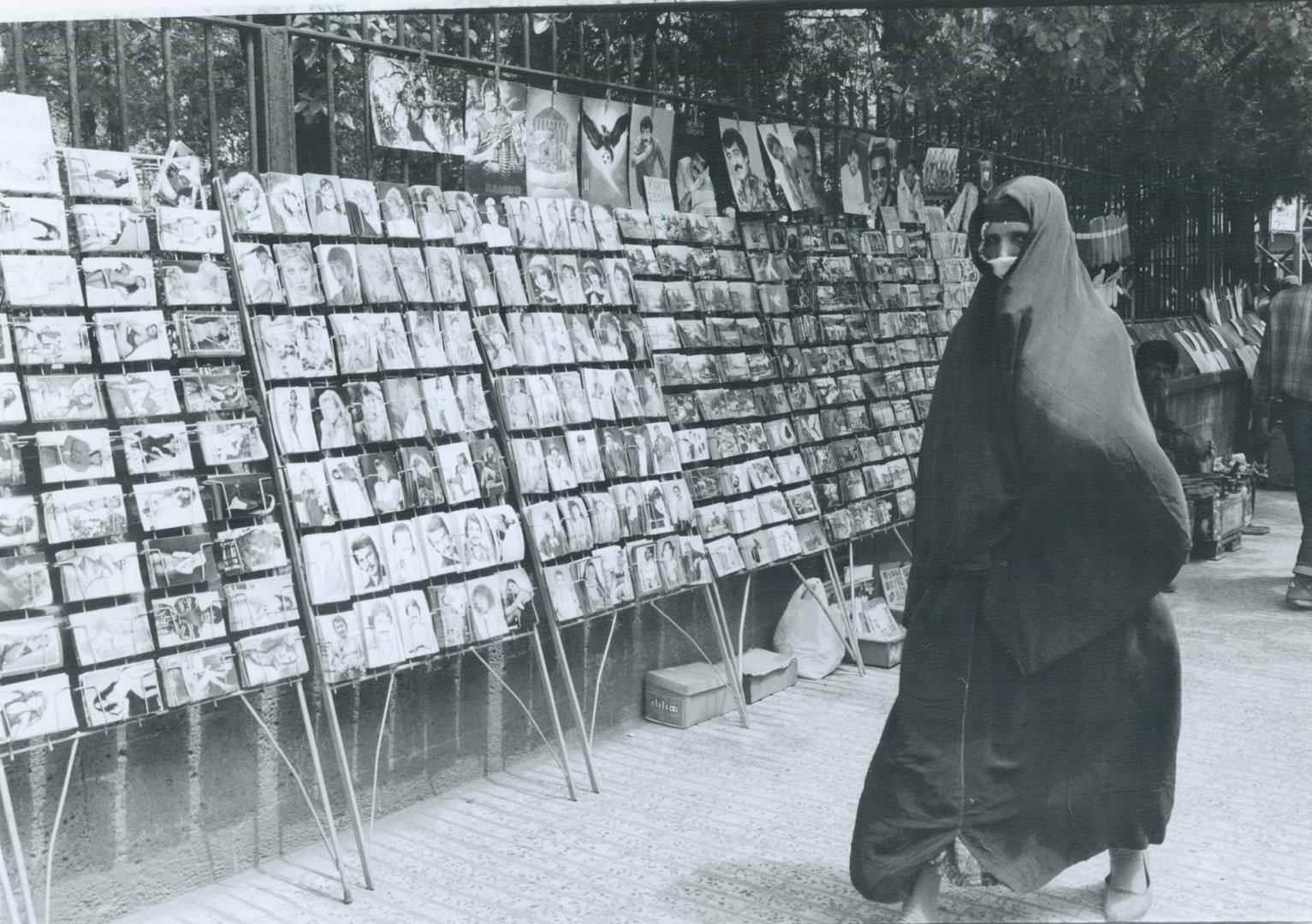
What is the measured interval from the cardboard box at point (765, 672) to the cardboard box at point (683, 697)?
145 mm

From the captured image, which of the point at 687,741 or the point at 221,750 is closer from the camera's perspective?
the point at 221,750

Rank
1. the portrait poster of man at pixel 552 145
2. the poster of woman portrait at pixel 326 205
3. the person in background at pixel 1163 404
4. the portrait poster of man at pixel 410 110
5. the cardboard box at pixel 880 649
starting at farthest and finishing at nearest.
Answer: the person in background at pixel 1163 404, the cardboard box at pixel 880 649, the portrait poster of man at pixel 552 145, the portrait poster of man at pixel 410 110, the poster of woman portrait at pixel 326 205

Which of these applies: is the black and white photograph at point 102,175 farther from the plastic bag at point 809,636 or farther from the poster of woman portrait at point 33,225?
the plastic bag at point 809,636

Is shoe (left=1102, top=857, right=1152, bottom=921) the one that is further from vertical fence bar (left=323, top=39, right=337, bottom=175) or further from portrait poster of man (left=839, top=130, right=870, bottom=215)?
portrait poster of man (left=839, top=130, right=870, bottom=215)

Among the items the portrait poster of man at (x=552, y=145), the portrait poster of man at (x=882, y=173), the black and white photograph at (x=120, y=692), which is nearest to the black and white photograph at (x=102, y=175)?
the black and white photograph at (x=120, y=692)

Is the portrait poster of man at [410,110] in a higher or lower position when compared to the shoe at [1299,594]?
higher

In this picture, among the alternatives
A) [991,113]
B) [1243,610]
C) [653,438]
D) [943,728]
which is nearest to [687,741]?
[653,438]

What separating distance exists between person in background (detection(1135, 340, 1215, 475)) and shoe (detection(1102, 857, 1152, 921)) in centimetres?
594

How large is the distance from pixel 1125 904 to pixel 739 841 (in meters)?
1.26

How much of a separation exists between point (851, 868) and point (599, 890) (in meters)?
0.85

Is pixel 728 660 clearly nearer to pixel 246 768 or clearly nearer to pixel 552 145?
pixel 246 768

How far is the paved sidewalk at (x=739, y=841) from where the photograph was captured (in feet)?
12.0

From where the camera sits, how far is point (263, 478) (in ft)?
12.8

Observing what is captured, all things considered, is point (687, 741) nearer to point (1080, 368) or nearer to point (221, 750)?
point (221, 750)
